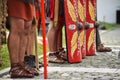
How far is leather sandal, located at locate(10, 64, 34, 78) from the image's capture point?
542 cm

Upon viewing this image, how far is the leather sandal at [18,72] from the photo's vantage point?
5.42m

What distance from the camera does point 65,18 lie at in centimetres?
692

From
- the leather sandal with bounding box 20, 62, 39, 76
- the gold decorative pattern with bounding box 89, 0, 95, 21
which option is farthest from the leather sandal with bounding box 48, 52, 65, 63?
the leather sandal with bounding box 20, 62, 39, 76

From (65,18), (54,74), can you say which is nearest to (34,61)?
(54,74)

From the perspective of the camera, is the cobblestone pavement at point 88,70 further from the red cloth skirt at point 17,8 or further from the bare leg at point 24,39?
the red cloth skirt at point 17,8

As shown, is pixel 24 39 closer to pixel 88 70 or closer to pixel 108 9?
pixel 88 70

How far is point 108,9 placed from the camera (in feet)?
104

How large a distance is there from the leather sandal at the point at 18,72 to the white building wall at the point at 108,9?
26.1 metres

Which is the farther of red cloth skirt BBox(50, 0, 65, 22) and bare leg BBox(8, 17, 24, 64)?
red cloth skirt BBox(50, 0, 65, 22)

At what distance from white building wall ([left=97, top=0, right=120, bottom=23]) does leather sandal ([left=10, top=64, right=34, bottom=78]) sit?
26.1m

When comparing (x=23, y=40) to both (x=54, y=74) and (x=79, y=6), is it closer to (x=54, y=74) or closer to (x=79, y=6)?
(x=54, y=74)

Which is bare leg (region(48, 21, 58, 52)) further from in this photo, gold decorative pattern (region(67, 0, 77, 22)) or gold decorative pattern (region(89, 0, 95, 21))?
gold decorative pattern (region(89, 0, 95, 21))

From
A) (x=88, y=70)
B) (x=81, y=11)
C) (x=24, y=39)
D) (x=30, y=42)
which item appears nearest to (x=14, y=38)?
(x=24, y=39)

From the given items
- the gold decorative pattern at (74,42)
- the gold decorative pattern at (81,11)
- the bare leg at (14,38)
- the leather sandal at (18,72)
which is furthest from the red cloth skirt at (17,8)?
the gold decorative pattern at (81,11)
